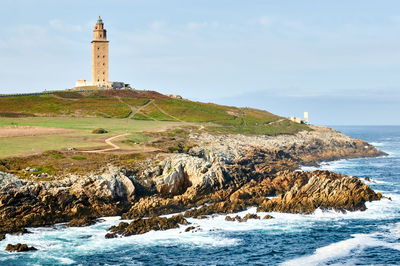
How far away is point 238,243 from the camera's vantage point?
41.7 metres

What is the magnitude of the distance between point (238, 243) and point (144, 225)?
873 cm

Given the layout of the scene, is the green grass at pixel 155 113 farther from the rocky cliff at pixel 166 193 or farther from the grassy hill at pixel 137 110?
the rocky cliff at pixel 166 193

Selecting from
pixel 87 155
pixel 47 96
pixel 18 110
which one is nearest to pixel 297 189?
pixel 87 155

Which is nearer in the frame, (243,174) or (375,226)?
(375,226)

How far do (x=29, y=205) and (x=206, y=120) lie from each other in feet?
291

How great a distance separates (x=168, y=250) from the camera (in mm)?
39406

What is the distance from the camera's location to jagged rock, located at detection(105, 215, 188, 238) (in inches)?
1689

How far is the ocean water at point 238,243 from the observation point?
3712 centimetres

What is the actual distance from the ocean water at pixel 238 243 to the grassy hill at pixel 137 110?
61652 millimetres

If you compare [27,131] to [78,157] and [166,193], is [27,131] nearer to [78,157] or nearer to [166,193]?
[78,157]

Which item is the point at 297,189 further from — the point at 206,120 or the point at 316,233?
the point at 206,120

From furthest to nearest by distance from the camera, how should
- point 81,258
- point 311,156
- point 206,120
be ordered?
point 206,120 → point 311,156 → point 81,258

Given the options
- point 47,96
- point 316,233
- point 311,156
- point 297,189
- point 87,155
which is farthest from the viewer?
point 47,96

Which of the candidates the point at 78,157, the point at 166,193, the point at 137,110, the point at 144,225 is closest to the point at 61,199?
the point at 144,225
